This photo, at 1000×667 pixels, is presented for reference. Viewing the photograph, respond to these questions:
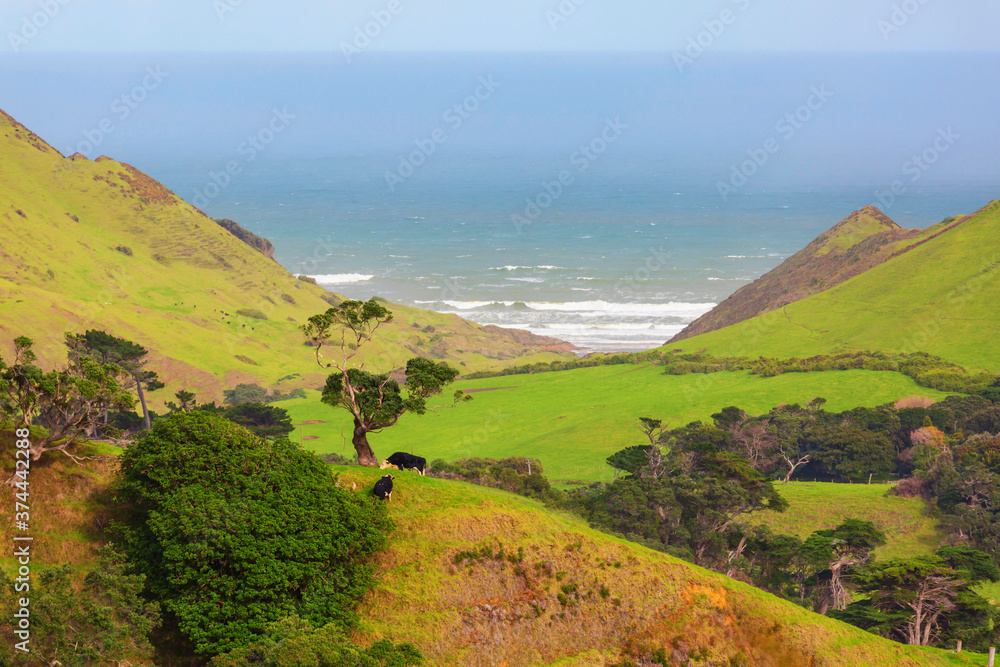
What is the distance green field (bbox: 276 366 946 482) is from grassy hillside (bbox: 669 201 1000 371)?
1498 cm

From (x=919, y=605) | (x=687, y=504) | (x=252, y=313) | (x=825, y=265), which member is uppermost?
(x=825, y=265)

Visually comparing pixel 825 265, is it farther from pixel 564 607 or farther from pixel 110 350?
pixel 564 607

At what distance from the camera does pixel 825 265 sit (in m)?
151

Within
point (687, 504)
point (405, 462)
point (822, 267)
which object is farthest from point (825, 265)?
point (405, 462)

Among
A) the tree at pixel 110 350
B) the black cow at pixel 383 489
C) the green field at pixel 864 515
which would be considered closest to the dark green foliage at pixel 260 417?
the tree at pixel 110 350

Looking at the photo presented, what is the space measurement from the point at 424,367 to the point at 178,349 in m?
84.1

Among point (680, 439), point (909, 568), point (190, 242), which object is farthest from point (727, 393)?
point (190, 242)

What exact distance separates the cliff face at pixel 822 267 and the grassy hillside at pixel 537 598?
381 feet

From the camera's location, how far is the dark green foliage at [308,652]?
2534cm

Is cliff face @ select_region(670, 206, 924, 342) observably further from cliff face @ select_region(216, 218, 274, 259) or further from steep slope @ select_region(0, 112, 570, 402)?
cliff face @ select_region(216, 218, 274, 259)

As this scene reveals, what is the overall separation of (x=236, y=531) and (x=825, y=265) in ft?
463

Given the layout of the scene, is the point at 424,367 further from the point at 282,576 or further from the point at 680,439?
the point at 680,439

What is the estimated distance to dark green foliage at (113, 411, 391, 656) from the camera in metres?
28.4

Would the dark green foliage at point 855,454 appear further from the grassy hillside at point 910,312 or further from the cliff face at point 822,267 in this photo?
the cliff face at point 822,267
